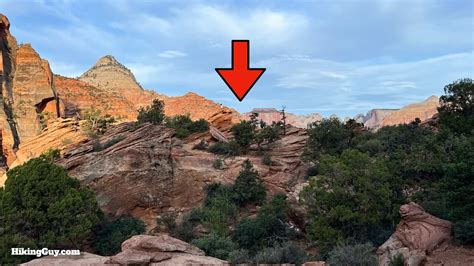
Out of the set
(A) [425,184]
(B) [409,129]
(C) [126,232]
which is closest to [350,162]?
(A) [425,184]

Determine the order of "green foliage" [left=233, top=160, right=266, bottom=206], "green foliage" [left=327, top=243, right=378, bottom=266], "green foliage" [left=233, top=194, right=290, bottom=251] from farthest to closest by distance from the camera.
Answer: "green foliage" [left=233, top=160, right=266, bottom=206] → "green foliage" [left=233, top=194, right=290, bottom=251] → "green foliage" [left=327, top=243, right=378, bottom=266]

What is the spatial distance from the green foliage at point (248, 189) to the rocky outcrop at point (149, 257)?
14.7 m

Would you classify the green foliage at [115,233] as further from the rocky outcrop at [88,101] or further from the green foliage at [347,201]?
the rocky outcrop at [88,101]

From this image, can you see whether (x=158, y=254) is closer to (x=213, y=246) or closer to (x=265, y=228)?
(x=213, y=246)

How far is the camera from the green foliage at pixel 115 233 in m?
23.6

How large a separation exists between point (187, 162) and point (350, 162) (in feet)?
55.4

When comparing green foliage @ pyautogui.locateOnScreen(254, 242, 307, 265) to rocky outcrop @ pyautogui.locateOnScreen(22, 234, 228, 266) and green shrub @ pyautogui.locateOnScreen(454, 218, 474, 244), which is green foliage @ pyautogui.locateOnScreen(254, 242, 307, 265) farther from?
green shrub @ pyautogui.locateOnScreen(454, 218, 474, 244)

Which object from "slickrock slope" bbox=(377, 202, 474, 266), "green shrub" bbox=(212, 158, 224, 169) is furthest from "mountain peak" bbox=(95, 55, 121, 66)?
"slickrock slope" bbox=(377, 202, 474, 266)

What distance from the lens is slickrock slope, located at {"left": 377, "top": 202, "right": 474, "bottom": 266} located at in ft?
49.4

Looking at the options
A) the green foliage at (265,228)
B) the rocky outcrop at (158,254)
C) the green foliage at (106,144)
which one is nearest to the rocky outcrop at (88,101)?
the green foliage at (106,144)

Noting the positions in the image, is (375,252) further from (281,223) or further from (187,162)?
(187,162)

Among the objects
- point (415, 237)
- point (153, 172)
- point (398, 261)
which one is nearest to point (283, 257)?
point (398, 261)

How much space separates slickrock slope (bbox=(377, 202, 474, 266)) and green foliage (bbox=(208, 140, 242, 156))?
2057cm

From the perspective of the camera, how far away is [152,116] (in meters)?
46.3
